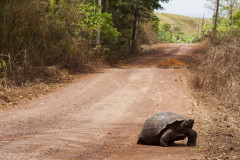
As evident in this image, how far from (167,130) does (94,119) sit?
2.81 meters

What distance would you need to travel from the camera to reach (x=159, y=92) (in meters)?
11.3

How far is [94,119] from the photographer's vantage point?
7.68 m

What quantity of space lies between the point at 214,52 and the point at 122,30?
1252 cm

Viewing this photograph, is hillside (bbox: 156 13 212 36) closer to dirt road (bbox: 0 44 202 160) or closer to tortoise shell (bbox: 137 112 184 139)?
dirt road (bbox: 0 44 202 160)

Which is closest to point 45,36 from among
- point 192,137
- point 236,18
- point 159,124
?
point 159,124

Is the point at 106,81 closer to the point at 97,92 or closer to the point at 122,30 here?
→ the point at 97,92

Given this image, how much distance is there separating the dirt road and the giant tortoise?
0.27 metres

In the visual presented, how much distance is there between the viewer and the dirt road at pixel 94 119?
477cm

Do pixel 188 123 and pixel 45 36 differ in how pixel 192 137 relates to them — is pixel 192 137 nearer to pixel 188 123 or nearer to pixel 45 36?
pixel 188 123

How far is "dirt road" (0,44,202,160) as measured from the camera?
477 centimetres

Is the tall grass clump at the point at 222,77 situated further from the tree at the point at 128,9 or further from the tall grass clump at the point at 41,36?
the tree at the point at 128,9

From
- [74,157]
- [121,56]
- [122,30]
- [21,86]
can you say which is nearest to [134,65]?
[121,56]

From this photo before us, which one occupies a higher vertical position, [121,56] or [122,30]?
[122,30]

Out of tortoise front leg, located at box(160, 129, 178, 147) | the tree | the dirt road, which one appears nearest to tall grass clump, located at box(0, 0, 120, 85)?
the dirt road
